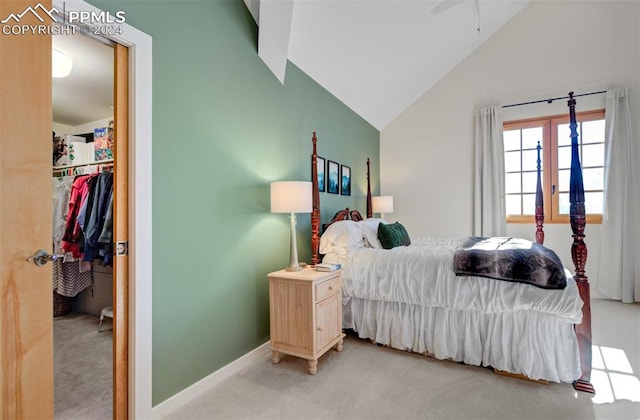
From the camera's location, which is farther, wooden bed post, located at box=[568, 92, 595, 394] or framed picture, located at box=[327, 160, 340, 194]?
framed picture, located at box=[327, 160, 340, 194]

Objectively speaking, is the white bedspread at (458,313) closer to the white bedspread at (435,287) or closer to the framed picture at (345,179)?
the white bedspread at (435,287)

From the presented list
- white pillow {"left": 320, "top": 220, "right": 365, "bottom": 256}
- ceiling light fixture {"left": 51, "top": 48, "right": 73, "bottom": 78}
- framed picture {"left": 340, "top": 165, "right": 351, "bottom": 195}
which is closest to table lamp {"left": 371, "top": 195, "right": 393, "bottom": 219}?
framed picture {"left": 340, "top": 165, "right": 351, "bottom": 195}

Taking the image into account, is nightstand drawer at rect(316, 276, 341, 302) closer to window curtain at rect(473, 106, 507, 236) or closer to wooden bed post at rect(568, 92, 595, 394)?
wooden bed post at rect(568, 92, 595, 394)

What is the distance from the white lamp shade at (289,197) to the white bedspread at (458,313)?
0.70 metres

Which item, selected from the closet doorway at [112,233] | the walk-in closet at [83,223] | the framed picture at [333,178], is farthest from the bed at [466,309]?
the walk-in closet at [83,223]

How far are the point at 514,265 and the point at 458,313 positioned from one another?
516 millimetres

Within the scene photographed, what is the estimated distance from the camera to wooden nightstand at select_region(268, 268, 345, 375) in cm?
218

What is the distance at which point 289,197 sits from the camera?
240 centimetres

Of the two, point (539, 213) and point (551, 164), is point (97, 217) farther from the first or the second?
point (551, 164)

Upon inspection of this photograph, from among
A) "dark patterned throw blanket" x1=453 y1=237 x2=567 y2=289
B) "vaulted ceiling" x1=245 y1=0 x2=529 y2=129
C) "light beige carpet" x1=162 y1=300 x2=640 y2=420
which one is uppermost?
"vaulted ceiling" x1=245 y1=0 x2=529 y2=129

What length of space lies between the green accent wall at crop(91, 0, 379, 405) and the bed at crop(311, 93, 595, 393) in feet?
1.81

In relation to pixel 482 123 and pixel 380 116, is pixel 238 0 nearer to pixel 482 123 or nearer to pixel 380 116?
pixel 380 116

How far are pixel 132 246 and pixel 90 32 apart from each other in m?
1.01

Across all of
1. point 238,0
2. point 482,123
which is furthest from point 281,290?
point 482,123
